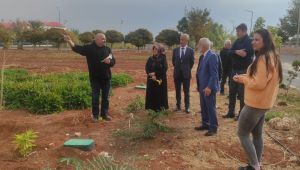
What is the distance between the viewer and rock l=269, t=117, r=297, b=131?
8.10 meters

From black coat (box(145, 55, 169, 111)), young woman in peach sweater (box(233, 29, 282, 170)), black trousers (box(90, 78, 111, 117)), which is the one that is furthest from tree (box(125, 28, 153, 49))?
young woman in peach sweater (box(233, 29, 282, 170))

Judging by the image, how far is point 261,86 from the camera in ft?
16.5

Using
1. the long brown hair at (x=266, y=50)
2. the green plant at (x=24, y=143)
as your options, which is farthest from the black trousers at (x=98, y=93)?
the long brown hair at (x=266, y=50)

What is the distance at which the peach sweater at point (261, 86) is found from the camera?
16.5 feet

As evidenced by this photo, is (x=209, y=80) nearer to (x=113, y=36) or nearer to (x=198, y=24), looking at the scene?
(x=198, y=24)

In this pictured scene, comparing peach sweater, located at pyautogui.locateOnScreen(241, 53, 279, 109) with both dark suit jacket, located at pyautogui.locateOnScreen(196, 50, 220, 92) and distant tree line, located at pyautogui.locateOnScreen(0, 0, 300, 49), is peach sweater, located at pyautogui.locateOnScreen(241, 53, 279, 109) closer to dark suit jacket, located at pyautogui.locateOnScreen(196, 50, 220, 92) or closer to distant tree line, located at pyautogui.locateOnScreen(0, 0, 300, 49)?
dark suit jacket, located at pyautogui.locateOnScreen(196, 50, 220, 92)

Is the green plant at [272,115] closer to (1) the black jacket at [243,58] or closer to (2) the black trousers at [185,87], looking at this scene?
(1) the black jacket at [243,58]

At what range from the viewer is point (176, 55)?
9516mm

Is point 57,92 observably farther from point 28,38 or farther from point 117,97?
point 28,38

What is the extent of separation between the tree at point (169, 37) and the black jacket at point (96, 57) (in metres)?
40.7

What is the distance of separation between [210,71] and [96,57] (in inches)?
90.1

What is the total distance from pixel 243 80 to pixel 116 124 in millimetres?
3688

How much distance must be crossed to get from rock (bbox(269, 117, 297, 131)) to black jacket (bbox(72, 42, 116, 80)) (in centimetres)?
346

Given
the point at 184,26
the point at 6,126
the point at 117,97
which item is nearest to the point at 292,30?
the point at 184,26
